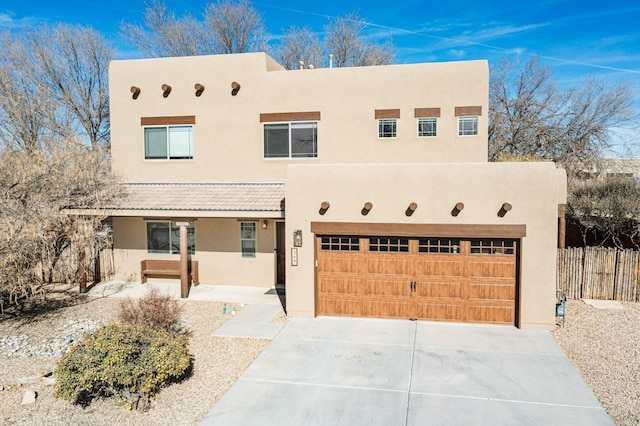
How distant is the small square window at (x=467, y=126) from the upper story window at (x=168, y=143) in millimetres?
9164

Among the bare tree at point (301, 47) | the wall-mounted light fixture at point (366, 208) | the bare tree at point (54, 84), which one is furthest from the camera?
the bare tree at point (301, 47)

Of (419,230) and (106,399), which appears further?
(419,230)

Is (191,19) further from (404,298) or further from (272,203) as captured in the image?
(404,298)

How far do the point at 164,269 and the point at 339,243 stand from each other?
7.05 meters

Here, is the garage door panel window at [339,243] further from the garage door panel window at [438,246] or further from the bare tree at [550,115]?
the bare tree at [550,115]

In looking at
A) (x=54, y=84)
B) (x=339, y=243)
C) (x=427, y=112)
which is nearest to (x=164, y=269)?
(x=339, y=243)

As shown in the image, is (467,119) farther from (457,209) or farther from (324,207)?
(324,207)

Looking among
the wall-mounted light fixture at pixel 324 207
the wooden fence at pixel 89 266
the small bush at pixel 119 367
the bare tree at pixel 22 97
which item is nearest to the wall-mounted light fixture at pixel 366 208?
the wall-mounted light fixture at pixel 324 207

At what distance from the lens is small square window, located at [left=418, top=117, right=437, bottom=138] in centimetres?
1577

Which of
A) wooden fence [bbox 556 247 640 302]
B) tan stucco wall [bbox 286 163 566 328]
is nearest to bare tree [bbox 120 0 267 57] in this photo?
tan stucco wall [bbox 286 163 566 328]

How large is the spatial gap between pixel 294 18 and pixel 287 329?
25672mm

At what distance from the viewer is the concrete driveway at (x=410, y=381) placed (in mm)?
7574

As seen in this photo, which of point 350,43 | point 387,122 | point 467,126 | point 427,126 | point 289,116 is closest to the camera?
point 467,126

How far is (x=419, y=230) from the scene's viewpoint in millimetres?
11969
